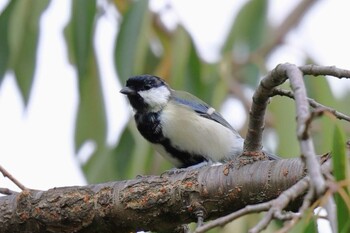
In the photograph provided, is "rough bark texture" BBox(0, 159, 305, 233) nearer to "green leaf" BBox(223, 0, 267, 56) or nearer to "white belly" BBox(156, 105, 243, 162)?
"white belly" BBox(156, 105, 243, 162)

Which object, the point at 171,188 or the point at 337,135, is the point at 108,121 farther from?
the point at 337,135

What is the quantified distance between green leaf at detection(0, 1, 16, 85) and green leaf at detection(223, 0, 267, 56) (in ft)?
4.02

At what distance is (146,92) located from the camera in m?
3.49

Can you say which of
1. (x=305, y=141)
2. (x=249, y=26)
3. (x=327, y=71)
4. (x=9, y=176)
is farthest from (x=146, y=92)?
(x=305, y=141)

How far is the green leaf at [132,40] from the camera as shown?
336 cm

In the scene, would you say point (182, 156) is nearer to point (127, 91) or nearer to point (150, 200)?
point (127, 91)

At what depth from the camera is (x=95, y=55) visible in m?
3.60

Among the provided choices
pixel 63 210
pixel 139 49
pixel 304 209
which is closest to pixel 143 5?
pixel 139 49

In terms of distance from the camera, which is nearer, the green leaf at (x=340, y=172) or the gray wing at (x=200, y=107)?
the green leaf at (x=340, y=172)

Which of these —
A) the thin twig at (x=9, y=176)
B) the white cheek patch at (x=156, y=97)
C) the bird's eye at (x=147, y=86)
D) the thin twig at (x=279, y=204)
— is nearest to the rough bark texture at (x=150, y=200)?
the thin twig at (x=9, y=176)

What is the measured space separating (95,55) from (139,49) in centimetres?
25

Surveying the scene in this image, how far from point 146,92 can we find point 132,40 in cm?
24

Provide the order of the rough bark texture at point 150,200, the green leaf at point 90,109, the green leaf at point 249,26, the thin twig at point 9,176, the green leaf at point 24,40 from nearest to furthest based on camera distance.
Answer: the rough bark texture at point 150,200, the thin twig at point 9,176, the green leaf at point 24,40, the green leaf at point 90,109, the green leaf at point 249,26

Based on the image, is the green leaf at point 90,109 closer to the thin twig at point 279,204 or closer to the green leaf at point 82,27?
the green leaf at point 82,27
